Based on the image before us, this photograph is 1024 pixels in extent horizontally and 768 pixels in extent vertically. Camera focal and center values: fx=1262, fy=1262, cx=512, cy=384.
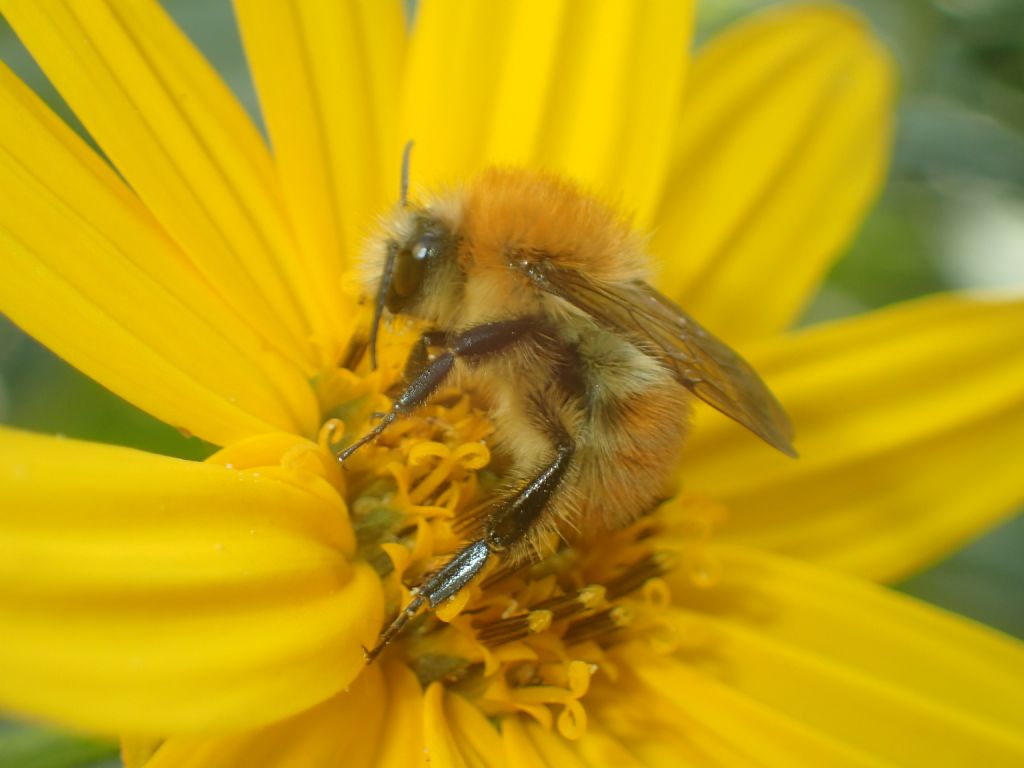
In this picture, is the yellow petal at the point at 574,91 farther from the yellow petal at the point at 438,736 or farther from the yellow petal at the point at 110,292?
the yellow petal at the point at 438,736

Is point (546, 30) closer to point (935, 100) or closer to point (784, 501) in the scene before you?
point (784, 501)

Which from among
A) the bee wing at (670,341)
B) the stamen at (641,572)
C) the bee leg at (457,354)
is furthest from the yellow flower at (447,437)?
the bee wing at (670,341)

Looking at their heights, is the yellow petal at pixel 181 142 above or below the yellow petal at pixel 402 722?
above

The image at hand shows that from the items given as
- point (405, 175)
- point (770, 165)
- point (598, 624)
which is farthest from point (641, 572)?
point (770, 165)

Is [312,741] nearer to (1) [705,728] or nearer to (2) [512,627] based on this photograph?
(2) [512,627]

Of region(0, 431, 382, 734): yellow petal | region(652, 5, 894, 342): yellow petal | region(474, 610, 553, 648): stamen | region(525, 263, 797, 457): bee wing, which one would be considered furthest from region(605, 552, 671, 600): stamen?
Result: region(0, 431, 382, 734): yellow petal
